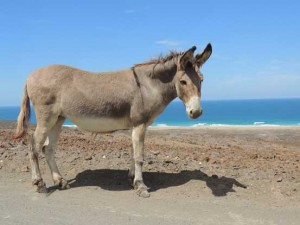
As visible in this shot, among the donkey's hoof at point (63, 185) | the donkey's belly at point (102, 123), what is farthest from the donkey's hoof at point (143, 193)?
the donkey's hoof at point (63, 185)

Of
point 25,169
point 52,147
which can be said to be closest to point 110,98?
point 52,147

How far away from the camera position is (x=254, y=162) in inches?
371

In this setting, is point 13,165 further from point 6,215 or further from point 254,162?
point 254,162

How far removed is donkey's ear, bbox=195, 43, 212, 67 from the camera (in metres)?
7.67

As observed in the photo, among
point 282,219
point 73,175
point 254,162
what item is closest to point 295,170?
point 254,162

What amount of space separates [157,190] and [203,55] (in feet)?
9.37

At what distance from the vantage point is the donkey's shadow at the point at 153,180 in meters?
7.97

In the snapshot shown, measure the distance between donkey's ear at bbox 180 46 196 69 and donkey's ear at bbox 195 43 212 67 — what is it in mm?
188

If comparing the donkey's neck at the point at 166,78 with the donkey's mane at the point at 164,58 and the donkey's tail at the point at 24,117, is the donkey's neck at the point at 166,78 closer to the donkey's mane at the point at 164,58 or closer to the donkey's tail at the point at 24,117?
the donkey's mane at the point at 164,58

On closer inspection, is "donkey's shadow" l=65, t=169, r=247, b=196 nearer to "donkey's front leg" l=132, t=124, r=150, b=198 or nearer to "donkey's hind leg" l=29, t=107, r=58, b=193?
"donkey's front leg" l=132, t=124, r=150, b=198

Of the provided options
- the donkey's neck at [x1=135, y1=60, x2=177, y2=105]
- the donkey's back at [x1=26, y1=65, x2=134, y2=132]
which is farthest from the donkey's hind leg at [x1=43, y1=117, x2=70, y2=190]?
the donkey's neck at [x1=135, y1=60, x2=177, y2=105]

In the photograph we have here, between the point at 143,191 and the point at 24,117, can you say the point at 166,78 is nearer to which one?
the point at 143,191

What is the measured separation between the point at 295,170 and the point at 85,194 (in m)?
4.62

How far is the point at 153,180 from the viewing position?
860 centimetres
